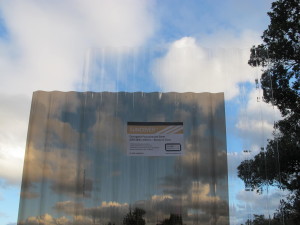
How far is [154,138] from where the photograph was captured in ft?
24.1

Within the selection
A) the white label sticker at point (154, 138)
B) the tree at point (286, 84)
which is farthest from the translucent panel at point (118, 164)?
the tree at point (286, 84)

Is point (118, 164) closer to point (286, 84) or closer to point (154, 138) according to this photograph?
point (154, 138)

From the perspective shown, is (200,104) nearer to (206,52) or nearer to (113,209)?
(206,52)

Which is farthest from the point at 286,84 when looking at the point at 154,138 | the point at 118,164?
the point at 118,164

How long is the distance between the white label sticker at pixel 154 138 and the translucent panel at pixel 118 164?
8cm

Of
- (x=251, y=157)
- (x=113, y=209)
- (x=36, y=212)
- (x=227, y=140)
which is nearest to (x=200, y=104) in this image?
(x=227, y=140)

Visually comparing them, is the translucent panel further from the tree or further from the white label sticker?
the tree

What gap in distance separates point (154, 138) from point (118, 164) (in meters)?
0.83

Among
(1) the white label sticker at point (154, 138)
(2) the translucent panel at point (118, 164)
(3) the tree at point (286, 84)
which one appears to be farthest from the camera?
(3) the tree at point (286, 84)

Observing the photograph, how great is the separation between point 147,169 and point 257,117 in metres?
2.34

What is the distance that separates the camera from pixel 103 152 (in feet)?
23.9

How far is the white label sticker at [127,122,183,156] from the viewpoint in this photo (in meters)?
7.26

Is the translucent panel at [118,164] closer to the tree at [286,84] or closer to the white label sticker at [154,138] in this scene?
the white label sticker at [154,138]

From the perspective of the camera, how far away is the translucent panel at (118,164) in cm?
698
